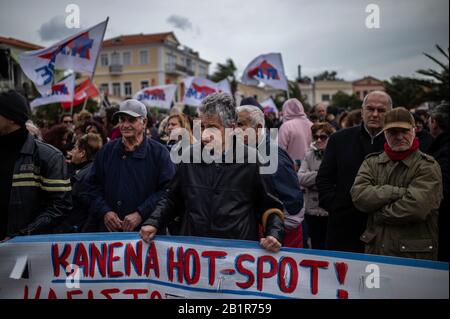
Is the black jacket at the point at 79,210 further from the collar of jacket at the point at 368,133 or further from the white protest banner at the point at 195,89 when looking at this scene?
the white protest banner at the point at 195,89

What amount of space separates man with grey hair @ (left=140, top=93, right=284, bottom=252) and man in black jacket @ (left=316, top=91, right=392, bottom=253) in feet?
3.42

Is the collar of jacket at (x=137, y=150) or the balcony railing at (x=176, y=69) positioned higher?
the balcony railing at (x=176, y=69)

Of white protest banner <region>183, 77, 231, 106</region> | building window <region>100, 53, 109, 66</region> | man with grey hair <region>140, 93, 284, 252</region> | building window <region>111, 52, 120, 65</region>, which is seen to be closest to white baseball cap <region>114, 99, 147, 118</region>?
man with grey hair <region>140, 93, 284, 252</region>

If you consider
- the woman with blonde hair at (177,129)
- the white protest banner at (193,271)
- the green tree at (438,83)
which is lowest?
the white protest banner at (193,271)

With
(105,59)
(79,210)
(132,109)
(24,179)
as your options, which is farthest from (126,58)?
(24,179)

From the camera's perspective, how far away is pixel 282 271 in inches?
104

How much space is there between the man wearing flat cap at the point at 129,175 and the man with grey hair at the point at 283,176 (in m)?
0.79

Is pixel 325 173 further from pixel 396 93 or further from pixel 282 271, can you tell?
pixel 396 93

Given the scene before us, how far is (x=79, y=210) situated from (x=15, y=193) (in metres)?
1.25

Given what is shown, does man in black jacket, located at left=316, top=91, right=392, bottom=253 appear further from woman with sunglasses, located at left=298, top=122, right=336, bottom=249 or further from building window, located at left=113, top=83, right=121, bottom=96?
building window, located at left=113, top=83, right=121, bottom=96

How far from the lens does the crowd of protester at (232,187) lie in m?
2.72

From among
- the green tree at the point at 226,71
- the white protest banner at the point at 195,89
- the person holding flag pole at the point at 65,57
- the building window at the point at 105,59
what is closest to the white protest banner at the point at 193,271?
the person holding flag pole at the point at 65,57

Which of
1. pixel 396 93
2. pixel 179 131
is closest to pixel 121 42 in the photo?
pixel 396 93

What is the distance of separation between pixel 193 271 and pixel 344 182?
1.60 m
